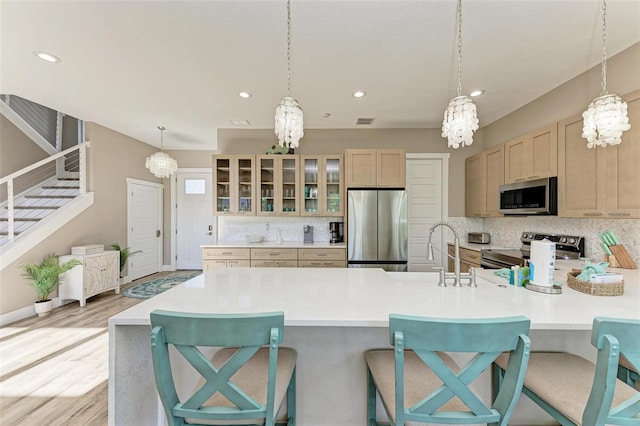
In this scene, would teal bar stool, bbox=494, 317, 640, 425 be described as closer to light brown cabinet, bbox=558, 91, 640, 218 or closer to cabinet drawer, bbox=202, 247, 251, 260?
light brown cabinet, bbox=558, 91, 640, 218

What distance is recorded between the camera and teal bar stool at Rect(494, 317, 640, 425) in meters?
0.85

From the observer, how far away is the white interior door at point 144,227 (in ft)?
16.7

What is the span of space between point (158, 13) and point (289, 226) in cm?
312

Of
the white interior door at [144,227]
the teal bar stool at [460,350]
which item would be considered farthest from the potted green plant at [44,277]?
the teal bar stool at [460,350]

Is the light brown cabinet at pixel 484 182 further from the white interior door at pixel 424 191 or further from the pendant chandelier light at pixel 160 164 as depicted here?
the pendant chandelier light at pixel 160 164

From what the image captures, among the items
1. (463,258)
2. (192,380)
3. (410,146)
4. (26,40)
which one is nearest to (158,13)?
(26,40)

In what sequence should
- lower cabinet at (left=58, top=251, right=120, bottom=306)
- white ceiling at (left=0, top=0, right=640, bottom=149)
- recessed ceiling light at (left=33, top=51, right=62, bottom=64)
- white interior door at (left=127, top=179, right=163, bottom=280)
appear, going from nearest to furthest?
1. white ceiling at (left=0, top=0, right=640, bottom=149)
2. recessed ceiling light at (left=33, top=51, right=62, bottom=64)
3. lower cabinet at (left=58, top=251, right=120, bottom=306)
4. white interior door at (left=127, top=179, right=163, bottom=280)

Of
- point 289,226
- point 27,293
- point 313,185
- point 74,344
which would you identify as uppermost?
point 313,185

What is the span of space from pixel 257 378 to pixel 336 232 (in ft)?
10.5

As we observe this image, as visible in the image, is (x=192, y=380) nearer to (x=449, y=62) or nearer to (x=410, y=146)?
(x=449, y=62)

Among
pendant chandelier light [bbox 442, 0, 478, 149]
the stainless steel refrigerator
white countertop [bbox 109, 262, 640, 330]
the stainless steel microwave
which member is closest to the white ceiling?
pendant chandelier light [bbox 442, 0, 478, 149]

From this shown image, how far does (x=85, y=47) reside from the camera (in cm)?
231

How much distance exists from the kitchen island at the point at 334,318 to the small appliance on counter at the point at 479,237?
247 cm

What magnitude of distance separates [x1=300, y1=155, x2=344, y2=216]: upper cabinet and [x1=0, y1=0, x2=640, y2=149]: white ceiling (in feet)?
Answer: 2.54
